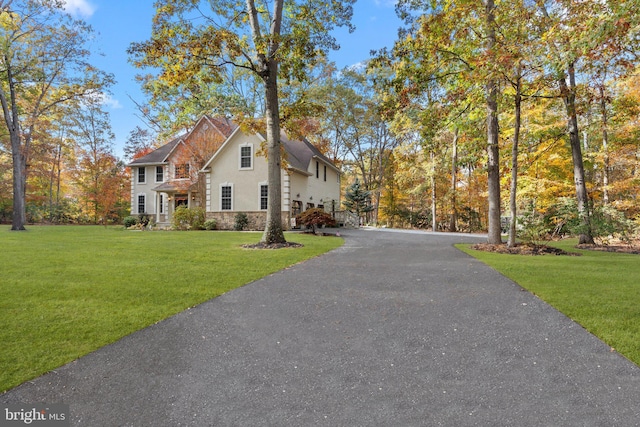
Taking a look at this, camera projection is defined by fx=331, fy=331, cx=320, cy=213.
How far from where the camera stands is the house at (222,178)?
2130 cm

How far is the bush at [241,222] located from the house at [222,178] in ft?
1.08

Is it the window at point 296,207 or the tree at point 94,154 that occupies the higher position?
the tree at point 94,154

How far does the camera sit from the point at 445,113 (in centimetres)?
1105

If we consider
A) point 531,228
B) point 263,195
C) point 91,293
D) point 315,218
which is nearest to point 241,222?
point 263,195

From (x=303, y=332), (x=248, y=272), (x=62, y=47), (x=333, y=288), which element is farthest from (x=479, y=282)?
(x=62, y=47)

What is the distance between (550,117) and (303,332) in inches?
754

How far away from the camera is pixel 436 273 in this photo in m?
6.61

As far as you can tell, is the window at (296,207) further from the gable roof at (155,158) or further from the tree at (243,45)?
the gable roof at (155,158)

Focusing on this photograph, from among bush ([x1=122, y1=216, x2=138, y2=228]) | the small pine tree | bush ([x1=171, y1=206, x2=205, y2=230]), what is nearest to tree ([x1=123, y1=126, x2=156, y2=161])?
bush ([x1=122, y1=216, x2=138, y2=228])

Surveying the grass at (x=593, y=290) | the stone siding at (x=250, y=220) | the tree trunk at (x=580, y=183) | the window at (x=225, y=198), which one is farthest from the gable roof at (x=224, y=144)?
the grass at (x=593, y=290)

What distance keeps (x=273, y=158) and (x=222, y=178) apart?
35.3 ft

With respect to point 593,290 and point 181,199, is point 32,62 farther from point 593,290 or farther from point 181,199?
point 593,290

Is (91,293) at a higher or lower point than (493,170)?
lower

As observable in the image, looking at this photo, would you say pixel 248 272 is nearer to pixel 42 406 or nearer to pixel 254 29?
pixel 42 406
